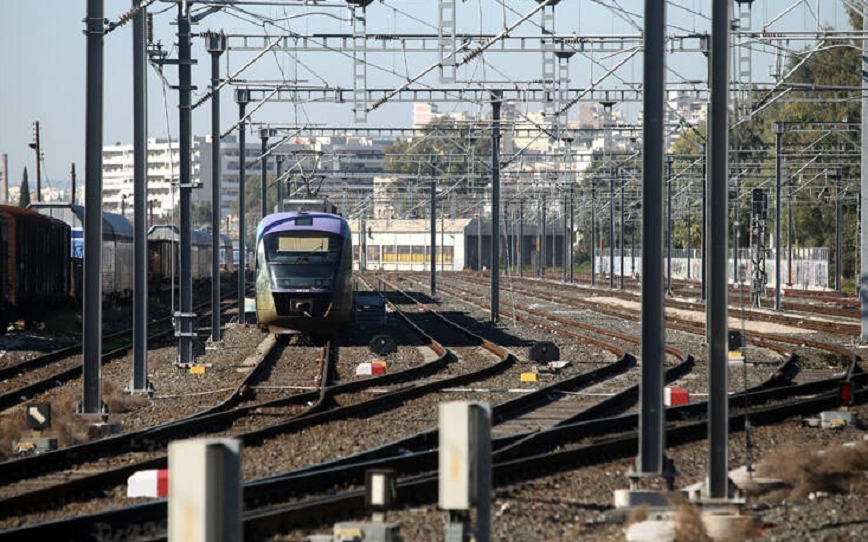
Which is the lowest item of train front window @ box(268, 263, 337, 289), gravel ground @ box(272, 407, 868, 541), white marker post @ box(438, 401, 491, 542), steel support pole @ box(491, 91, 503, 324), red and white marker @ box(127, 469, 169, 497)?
gravel ground @ box(272, 407, 868, 541)

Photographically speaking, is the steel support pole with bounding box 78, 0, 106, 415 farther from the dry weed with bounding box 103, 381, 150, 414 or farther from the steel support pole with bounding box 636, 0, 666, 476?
the steel support pole with bounding box 636, 0, 666, 476

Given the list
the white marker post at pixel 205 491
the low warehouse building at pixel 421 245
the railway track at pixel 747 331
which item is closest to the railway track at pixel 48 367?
the railway track at pixel 747 331

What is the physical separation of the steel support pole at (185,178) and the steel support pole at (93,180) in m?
7.08

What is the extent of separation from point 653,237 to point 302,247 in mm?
19899

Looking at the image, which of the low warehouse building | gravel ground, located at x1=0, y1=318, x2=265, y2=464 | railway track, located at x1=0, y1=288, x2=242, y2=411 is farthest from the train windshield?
the low warehouse building

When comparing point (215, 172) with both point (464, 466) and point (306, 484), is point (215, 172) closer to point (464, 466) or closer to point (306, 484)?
point (306, 484)

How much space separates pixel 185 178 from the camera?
25.8 m

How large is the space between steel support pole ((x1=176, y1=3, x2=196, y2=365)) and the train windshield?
5301 mm

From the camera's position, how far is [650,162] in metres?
12.8

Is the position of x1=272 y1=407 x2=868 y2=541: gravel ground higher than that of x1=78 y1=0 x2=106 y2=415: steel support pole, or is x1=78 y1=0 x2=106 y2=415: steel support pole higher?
x1=78 y1=0 x2=106 y2=415: steel support pole

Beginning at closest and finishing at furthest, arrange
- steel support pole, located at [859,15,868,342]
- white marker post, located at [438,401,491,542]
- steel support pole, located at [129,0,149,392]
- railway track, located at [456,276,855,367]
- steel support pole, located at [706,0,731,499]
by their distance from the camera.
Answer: white marker post, located at [438,401,491,542] → steel support pole, located at [706,0,731,499] → steel support pole, located at [129,0,149,392] → railway track, located at [456,276,855,367] → steel support pole, located at [859,15,868,342]

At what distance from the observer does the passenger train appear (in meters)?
31.5

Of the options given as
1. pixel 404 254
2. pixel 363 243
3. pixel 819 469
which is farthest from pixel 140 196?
pixel 404 254

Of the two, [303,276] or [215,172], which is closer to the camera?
[303,276]
